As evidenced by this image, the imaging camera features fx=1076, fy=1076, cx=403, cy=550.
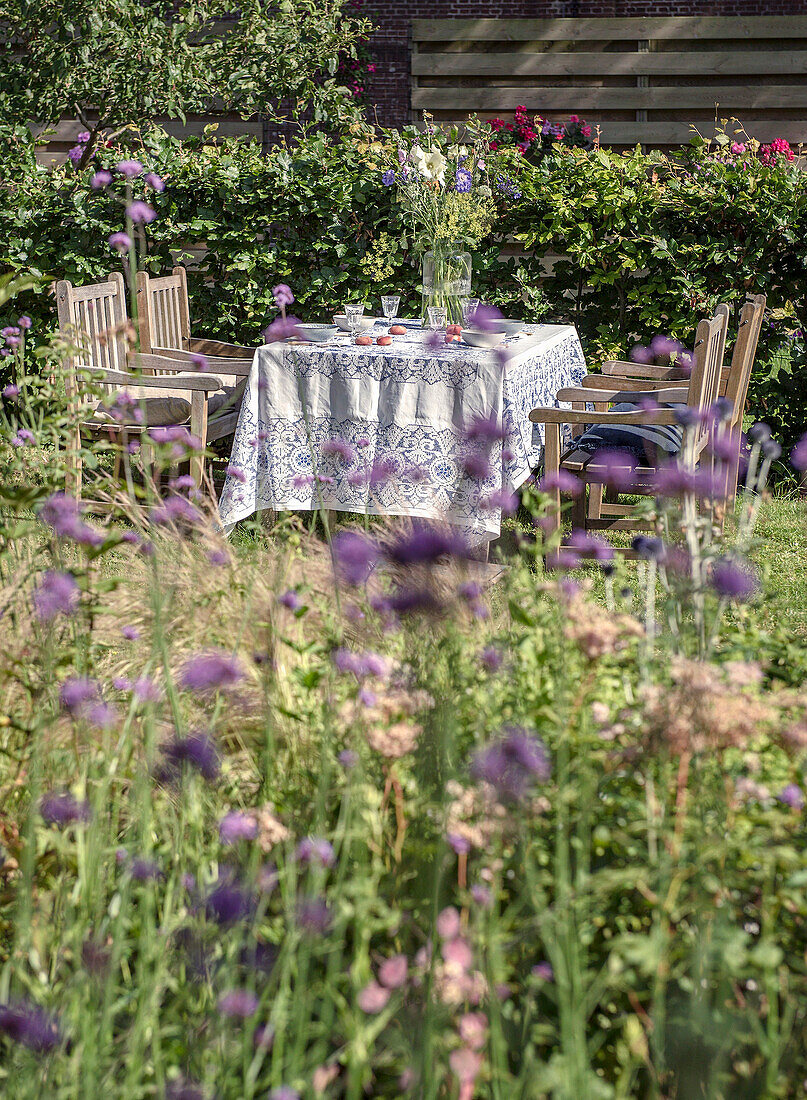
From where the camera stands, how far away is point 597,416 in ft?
11.9

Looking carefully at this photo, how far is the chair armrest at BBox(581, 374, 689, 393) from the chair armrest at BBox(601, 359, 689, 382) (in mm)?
20

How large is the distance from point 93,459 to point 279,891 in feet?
3.82

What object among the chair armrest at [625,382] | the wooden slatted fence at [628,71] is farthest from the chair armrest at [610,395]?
the wooden slatted fence at [628,71]

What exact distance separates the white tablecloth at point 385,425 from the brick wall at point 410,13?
25.0 feet

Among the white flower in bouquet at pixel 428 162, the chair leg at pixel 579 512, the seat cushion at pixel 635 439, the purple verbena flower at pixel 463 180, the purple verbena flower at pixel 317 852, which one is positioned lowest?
the chair leg at pixel 579 512

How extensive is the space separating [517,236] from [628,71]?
5.86 meters

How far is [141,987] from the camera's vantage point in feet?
3.79

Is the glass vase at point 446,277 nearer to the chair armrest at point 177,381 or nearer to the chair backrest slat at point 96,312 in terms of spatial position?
the chair armrest at point 177,381

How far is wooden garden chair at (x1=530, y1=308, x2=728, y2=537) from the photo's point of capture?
356 centimetres

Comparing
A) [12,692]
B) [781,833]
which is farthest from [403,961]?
[12,692]

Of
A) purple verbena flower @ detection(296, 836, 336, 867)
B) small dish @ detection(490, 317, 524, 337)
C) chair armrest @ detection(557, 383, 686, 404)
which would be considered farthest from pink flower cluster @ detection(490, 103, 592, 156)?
purple verbena flower @ detection(296, 836, 336, 867)

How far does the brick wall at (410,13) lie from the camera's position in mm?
10633

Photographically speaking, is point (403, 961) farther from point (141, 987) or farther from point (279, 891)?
point (279, 891)

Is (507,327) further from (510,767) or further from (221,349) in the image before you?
→ (510,767)
